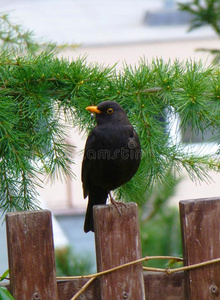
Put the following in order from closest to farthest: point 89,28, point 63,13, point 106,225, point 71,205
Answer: point 106,225
point 71,205
point 89,28
point 63,13

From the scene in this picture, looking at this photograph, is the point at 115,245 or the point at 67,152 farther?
the point at 67,152

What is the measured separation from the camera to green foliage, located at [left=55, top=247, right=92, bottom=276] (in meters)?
4.48

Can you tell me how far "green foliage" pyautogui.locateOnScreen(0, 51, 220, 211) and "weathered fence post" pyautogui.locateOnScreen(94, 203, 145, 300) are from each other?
0.36 metres

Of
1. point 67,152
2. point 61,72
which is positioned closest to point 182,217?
point 67,152

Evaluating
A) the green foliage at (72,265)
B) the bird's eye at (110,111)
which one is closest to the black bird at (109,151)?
the bird's eye at (110,111)

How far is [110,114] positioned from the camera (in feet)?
8.07

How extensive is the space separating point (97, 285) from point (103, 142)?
83 centimetres

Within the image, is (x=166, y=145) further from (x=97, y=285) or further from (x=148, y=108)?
(x=97, y=285)

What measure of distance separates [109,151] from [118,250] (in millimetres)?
824

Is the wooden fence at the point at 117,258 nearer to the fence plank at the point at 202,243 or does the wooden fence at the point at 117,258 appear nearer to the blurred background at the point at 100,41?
the fence plank at the point at 202,243

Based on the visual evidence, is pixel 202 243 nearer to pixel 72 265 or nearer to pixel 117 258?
pixel 117 258

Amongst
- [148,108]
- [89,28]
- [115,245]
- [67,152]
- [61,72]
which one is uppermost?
[89,28]

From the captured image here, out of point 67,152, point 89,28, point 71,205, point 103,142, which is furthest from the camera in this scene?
point 89,28

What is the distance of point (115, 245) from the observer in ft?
5.55
